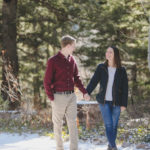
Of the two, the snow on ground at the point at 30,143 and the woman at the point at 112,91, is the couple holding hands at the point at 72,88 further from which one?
the snow on ground at the point at 30,143

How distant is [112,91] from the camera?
4.90 metres

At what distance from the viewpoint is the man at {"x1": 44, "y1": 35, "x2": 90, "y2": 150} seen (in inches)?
173

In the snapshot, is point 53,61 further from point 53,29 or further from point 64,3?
point 53,29

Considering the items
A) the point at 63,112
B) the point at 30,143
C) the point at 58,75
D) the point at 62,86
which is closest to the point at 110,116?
the point at 63,112

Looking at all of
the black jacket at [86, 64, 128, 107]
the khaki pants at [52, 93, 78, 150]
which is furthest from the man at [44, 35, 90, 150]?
the black jacket at [86, 64, 128, 107]

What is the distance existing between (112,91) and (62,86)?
3.10ft

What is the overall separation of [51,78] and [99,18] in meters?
6.39

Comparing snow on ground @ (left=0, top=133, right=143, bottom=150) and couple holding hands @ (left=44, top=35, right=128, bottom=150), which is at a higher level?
couple holding hands @ (left=44, top=35, right=128, bottom=150)

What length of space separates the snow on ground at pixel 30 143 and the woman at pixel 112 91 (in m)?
0.83

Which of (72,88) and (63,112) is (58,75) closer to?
(72,88)

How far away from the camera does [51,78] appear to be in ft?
14.4

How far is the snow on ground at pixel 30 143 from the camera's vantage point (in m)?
5.72

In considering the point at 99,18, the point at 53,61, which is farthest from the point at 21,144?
the point at 99,18

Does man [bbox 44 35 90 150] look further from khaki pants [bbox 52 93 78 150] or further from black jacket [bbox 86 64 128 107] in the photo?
black jacket [bbox 86 64 128 107]
